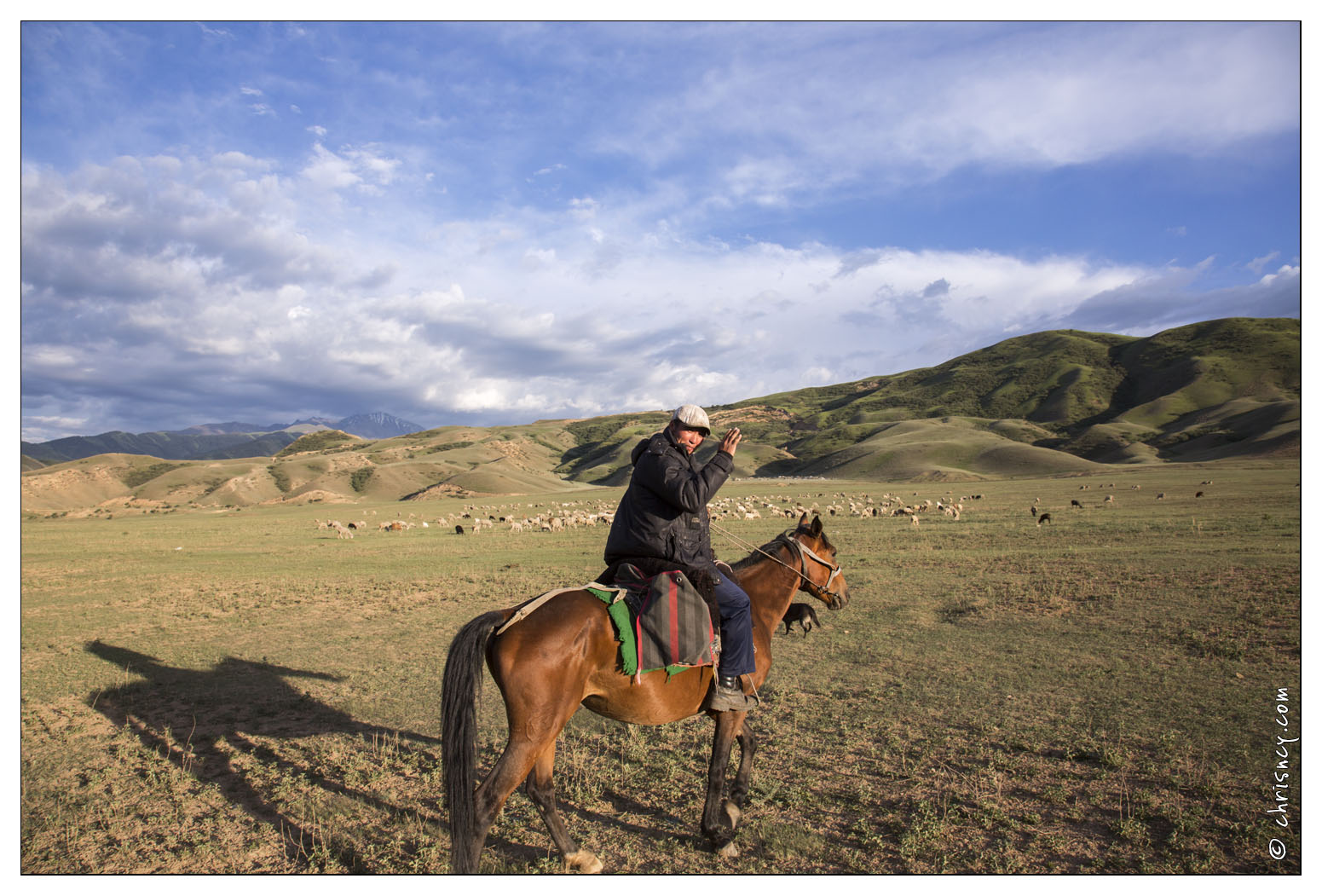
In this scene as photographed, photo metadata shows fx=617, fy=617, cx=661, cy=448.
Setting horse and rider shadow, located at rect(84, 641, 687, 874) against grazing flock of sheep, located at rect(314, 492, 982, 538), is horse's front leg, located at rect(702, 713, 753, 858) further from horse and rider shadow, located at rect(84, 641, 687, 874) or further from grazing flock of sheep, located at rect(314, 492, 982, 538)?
grazing flock of sheep, located at rect(314, 492, 982, 538)

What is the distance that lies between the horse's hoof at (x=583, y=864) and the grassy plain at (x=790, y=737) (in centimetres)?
13

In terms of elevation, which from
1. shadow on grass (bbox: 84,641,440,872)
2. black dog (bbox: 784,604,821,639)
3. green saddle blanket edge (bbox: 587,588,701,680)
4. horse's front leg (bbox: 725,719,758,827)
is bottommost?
shadow on grass (bbox: 84,641,440,872)

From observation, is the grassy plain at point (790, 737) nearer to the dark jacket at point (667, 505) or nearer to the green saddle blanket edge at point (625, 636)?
the green saddle blanket edge at point (625, 636)

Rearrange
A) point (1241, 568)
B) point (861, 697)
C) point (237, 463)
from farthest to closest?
point (237, 463) → point (1241, 568) → point (861, 697)

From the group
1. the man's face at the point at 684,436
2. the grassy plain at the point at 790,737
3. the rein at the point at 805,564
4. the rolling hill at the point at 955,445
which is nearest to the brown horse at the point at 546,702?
the grassy plain at the point at 790,737

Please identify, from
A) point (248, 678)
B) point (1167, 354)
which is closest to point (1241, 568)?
point (248, 678)

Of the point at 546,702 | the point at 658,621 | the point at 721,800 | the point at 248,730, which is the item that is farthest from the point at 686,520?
the point at 248,730

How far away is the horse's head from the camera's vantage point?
5641 mm

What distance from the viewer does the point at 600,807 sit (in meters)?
5.16

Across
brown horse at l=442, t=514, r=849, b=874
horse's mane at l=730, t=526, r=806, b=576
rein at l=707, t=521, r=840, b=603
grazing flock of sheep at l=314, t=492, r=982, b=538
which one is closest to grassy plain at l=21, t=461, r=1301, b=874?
brown horse at l=442, t=514, r=849, b=874

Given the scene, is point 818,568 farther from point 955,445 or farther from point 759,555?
point 955,445

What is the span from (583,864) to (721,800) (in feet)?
3.56

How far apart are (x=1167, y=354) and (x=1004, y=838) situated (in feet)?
699

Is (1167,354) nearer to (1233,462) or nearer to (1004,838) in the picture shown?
(1233,462)
